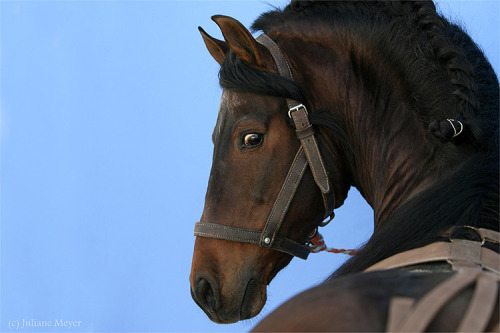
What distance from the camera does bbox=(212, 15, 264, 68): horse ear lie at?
1.12 metres

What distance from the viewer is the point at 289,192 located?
1099mm

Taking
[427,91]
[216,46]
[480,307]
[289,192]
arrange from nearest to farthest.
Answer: [480,307], [427,91], [289,192], [216,46]

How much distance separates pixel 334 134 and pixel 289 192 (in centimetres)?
16

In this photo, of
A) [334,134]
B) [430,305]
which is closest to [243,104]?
[334,134]

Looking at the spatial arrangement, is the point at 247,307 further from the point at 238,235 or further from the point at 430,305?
the point at 430,305

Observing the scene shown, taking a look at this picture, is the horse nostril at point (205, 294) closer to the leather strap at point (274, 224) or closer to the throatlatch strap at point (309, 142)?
the leather strap at point (274, 224)

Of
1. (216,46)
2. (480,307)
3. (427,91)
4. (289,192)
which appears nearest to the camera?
(480,307)

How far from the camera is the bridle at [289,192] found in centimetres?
110

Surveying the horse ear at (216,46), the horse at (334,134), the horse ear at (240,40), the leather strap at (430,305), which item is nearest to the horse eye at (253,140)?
the horse at (334,134)

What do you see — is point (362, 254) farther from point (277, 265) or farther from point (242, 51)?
point (242, 51)

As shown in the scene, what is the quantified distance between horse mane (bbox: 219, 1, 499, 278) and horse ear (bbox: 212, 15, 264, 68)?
Result: 0.07 feet

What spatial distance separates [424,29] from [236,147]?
1.46 ft

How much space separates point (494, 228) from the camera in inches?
32.5

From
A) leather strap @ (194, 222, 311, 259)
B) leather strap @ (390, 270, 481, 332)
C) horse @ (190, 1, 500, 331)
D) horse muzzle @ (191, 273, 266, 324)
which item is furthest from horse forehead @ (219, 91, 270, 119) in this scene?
leather strap @ (390, 270, 481, 332)
